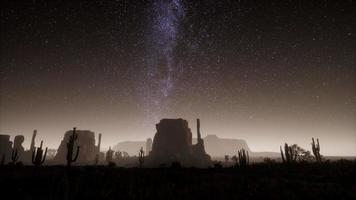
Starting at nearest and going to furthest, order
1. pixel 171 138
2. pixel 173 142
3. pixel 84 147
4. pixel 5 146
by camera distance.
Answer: pixel 5 146 → pixel 173 142 → pixel 171 138 → pixel 84 147

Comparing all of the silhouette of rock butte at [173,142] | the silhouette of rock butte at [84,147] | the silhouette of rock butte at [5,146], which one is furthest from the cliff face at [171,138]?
the silhouette of rock butte at [5,146]

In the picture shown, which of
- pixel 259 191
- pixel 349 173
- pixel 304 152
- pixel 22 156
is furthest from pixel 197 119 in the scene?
pixel 22 156

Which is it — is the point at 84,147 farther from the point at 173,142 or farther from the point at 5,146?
the point at 173,142

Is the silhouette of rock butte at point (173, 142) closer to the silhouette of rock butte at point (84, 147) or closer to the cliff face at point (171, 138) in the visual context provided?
the cliff face at point (171, 138)

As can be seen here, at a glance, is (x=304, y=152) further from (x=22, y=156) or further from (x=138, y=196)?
(x=22, y=156)

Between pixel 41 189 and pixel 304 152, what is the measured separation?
190ft

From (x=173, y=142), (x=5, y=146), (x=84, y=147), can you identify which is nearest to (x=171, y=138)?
(x=173, y=142)

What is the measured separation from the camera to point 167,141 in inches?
2844

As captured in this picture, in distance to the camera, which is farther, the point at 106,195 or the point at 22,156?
the point at 22,156

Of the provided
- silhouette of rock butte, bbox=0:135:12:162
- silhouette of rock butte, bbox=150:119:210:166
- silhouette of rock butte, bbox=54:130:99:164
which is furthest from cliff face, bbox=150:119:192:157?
silhouette of rock butte, bbox=0:135:12:162

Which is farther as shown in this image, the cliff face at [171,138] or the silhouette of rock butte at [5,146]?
the cliff face at [171,138]

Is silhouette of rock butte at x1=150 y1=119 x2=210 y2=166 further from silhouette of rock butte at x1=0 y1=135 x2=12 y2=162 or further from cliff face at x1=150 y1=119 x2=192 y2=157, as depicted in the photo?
silhouette of rock butte at x1=0 y1=135 x2=12 y2=162

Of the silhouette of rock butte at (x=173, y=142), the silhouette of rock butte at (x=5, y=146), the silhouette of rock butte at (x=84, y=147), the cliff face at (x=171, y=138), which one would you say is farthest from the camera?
the silhouette of rock butte at (x=84, y=147)

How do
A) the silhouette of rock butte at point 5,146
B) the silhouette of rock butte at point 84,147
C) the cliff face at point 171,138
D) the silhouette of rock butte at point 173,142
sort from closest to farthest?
the silhouette of rock butte at point 173,142 < the silhouette of rock butte at point 5,146 < the cliff face at point 171,138 < the silhouette of rock butte at point 84,147
